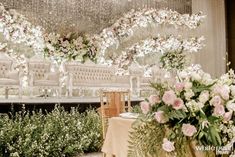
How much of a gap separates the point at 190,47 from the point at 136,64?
1.33m

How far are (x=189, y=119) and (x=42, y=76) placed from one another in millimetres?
5299

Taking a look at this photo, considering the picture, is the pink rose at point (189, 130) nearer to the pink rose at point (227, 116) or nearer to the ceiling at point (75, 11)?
the pink rose at point (227, 116)

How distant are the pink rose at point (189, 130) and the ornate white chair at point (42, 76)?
522 cm

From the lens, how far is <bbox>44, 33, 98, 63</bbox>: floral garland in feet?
22.5

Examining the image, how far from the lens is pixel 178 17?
29.0 feet

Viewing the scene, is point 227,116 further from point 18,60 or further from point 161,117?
point 18,60

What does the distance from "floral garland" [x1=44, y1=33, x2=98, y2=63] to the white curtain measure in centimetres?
298

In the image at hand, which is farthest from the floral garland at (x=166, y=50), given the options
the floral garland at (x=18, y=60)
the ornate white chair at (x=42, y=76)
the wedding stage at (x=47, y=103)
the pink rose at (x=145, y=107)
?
the pink rose at (x=145, y=107)

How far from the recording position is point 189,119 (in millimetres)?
1836

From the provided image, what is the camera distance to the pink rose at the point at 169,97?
1.82 metres

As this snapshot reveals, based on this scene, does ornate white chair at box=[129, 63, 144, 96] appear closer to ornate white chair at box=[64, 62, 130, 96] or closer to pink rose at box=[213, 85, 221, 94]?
ornate white chair at box=[64, 62, 130, 96]

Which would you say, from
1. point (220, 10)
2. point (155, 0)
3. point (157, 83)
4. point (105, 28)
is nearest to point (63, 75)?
point (105, 28)

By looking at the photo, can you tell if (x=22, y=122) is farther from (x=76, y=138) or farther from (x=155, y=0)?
(x=155, y=0)

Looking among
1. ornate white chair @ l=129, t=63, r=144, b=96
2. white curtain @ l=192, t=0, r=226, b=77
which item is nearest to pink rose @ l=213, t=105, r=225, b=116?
ornate white chair @ l=129, t=63, r=144, b=96
